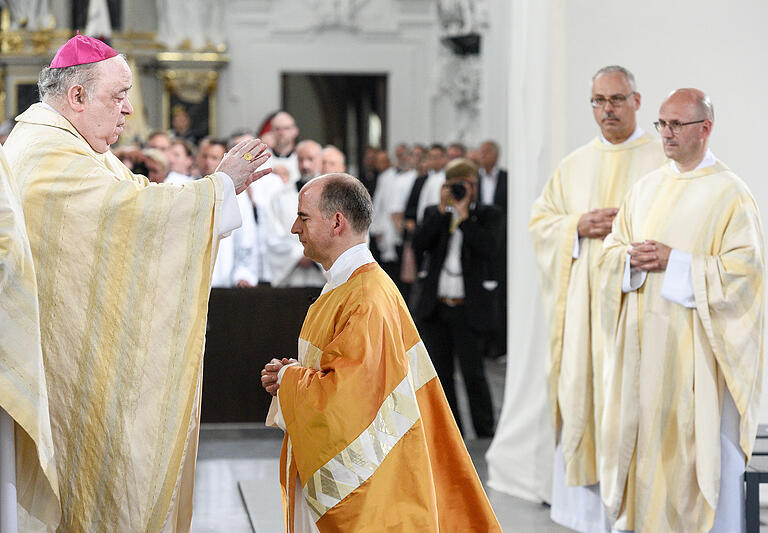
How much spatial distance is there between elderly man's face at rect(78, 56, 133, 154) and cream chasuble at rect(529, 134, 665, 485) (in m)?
2.54

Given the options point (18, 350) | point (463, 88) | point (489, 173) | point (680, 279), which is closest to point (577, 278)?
point (680, 279)

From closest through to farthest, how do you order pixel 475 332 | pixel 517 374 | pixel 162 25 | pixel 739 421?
pixel 739 421, pixel 517 374, pixel 475 332, pixel 162 25

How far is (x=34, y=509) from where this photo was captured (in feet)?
12.1

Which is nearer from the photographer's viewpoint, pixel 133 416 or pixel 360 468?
pixel 360 468

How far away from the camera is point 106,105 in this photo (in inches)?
156

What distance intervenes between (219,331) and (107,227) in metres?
4.43

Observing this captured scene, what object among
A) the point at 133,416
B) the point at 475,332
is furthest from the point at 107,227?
the point at 475,332

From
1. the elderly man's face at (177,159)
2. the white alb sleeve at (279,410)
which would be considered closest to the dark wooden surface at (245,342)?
the elderly man's face at (177,159)

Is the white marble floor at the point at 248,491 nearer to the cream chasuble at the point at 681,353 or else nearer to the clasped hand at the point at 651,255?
the cream chasuble at the point at 681,353

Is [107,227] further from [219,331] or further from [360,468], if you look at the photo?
[219,331]

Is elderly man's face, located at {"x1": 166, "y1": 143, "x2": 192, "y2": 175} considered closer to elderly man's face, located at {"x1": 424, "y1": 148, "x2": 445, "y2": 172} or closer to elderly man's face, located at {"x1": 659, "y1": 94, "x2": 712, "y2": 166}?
elderly man's face, located at {"x1": 424, "y1": 148, "x2": 445, "y2": 172}

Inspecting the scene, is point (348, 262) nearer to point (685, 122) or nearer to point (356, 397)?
point (356, 397)

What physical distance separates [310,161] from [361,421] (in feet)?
16.4

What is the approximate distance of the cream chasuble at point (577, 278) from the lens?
18.3ft
